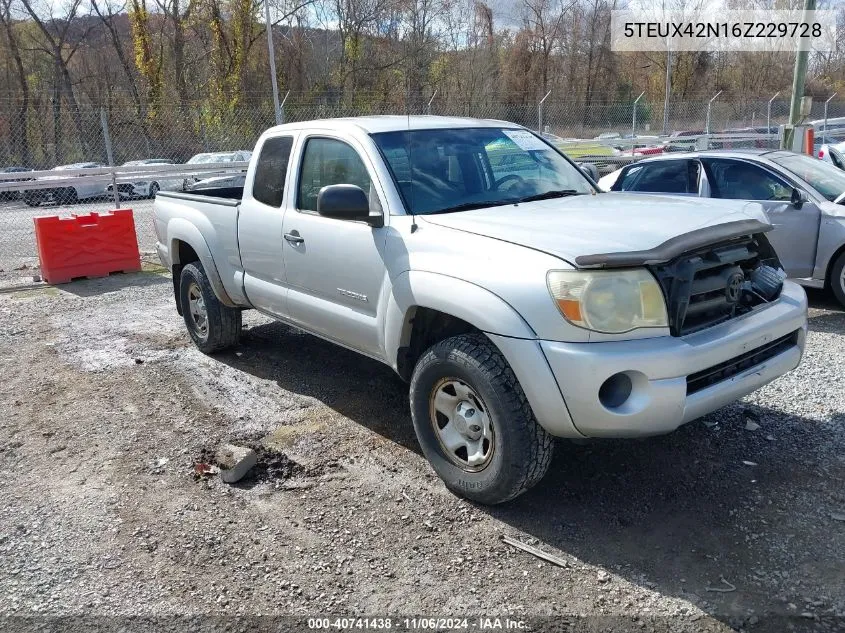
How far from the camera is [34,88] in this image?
132ft

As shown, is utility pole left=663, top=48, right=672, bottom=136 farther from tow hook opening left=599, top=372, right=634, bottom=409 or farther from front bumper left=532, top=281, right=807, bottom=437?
tow hook opening left=599, top=372, right=634, bottom=409

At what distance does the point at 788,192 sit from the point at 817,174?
0.57m

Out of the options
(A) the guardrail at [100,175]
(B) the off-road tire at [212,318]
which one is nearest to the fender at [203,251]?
(B) the off-road tire at [212,318]

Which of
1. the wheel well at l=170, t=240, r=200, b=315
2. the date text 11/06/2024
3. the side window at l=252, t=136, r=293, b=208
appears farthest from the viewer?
the wheel well at l=170, t=240, r=200, b=315

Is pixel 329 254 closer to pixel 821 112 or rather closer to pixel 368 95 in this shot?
pixel 368 95

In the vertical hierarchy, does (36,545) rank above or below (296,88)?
below

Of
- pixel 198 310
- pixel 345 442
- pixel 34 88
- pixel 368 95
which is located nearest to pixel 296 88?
pixel 368 95

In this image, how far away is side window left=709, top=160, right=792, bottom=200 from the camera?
23.9ft

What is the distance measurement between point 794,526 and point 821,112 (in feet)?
126

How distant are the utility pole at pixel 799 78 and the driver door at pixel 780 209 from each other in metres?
4.75

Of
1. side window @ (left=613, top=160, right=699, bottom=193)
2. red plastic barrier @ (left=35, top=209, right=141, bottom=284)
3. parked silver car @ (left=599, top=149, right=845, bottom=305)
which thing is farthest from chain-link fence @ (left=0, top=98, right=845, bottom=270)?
parked silver car @ (left=599, top=149, right=845, bottom=305)

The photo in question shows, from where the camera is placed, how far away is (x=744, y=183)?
7453 mm

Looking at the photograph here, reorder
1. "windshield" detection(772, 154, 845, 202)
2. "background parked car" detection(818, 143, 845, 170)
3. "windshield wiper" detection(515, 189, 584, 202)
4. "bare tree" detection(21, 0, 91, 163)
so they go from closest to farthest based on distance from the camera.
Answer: "windshield wiper" detection(515, 189, 584, 202)
"windshield" detection(772, 154, 845, 202)
"background parked car" detection(818, 143, 845, 170)
"bare tree" detection(21, 0, 91, 163)

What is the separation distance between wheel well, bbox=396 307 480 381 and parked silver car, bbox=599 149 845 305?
381 cm
